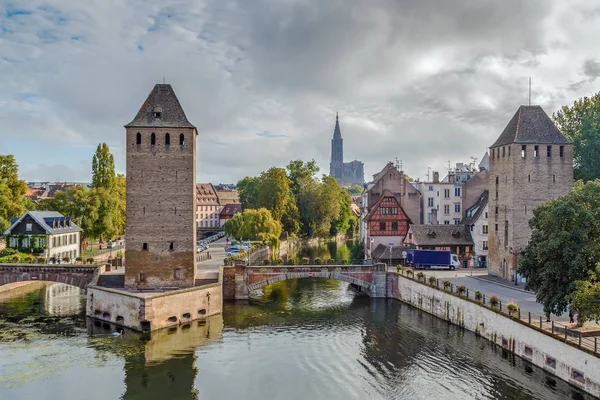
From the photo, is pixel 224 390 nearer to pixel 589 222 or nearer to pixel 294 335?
pixel 294 335

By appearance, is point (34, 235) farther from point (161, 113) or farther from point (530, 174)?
point (530, 174)

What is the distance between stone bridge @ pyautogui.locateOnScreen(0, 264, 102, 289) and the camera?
44.8 meters

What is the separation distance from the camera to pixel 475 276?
1905 inches

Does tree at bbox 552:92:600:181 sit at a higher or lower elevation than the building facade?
higher

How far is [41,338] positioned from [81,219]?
118 feet

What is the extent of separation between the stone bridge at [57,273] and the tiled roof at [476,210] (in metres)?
37.1

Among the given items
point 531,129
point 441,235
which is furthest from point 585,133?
point 441,235

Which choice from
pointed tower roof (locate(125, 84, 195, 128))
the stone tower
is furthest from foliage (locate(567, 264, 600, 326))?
pointed tower roof (locate(125, 84, 195, 128))

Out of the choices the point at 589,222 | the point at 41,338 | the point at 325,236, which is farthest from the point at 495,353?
the point at 325,236

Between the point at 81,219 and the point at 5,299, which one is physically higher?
the point at 81,219

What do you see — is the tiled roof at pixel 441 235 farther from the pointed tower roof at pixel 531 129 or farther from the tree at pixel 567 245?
the tree at pixel 567 245

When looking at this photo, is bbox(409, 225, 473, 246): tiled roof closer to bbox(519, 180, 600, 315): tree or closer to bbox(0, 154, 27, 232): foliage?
bbox(519, 180, 600, 315): tree

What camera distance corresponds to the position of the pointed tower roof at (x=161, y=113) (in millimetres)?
41219

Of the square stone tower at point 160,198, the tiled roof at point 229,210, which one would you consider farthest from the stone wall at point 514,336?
the tiled roof at point 229,210
